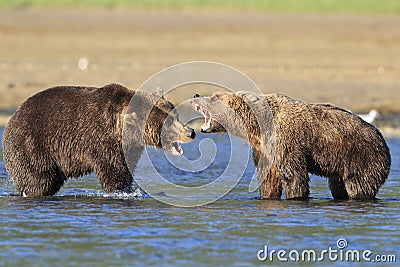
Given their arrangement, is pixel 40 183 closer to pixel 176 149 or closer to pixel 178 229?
pixel 176 149

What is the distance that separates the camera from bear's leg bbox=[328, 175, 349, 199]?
1014 centimetres

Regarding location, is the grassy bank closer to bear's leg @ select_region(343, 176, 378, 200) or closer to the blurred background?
the blurred background

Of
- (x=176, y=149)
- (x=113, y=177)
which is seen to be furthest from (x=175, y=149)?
(x=113, y=177)

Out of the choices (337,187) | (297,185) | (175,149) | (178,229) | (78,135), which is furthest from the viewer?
(337,187)

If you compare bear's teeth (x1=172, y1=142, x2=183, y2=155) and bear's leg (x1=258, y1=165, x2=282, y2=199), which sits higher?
bear's teeth (x1=172, y1=142, x2=183, y2=155)

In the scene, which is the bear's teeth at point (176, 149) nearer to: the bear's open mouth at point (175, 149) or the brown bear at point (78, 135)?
the bear's open mouth at point (175, 149)

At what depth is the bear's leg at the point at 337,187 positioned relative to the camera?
399 inches

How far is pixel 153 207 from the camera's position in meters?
9.70

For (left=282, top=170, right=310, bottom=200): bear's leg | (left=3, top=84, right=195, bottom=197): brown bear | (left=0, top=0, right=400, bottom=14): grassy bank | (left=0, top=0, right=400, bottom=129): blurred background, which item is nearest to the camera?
(left=3, top=84, right=195, bottom=197): brown bear

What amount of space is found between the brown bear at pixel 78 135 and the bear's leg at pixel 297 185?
3.69ft

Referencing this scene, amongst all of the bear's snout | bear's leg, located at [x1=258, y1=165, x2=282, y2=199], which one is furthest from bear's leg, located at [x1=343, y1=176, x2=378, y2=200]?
the bear's snout

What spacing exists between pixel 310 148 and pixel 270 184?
2.00 feet

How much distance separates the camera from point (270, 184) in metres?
10.0

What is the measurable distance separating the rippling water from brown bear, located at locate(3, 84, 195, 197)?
0.94 ft
